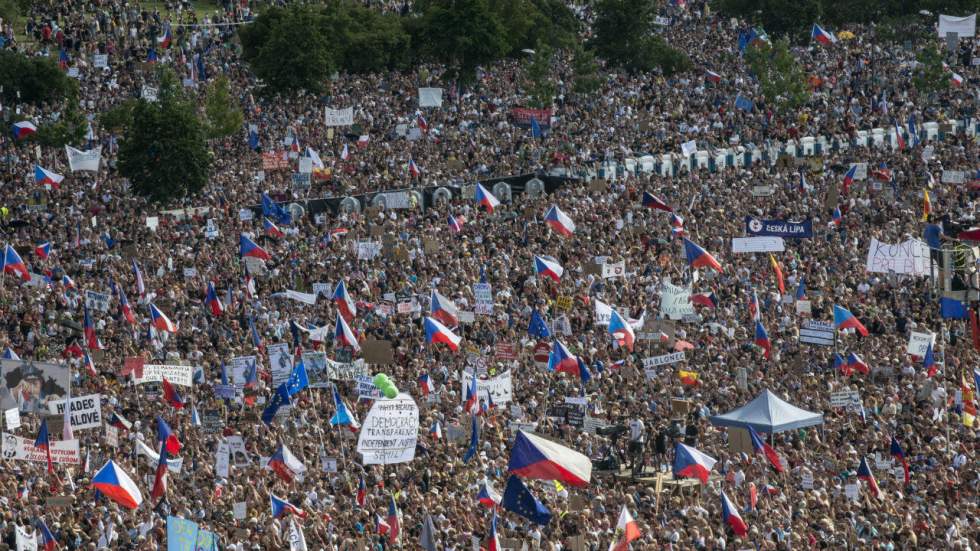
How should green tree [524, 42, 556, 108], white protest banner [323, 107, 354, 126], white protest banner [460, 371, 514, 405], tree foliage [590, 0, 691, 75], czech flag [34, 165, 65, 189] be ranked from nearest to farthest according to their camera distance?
1. white protest banner [460, 371, 514, 405]
2. czech flag [34, 165, 65, 189]
3. white protest banner [323, 107, 354, 126]
4. green tree [524, 42, 556, 108]
5. tree foliage [590, 0, 691, 75]

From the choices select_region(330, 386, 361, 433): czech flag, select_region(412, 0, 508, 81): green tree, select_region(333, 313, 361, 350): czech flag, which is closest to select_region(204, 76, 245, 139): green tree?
select_region(412, 0, 508, 81): green tree

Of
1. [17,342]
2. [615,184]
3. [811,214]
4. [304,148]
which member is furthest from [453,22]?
[17,342]

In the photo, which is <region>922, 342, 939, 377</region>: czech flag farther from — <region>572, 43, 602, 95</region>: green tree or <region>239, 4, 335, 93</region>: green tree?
<region>239, 4, 335, 93</region>: green tree

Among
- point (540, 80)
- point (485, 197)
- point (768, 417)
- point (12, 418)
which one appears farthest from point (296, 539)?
point (540, 80)

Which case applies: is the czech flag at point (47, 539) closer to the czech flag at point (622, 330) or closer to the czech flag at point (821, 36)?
the czech flag at point (622, 330)

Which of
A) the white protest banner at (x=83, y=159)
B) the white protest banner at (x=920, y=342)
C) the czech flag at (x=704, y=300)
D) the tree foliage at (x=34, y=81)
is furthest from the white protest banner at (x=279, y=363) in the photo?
the tree foliage at (x=34, y=81)

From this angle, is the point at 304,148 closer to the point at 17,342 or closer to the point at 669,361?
the point at 17,342
